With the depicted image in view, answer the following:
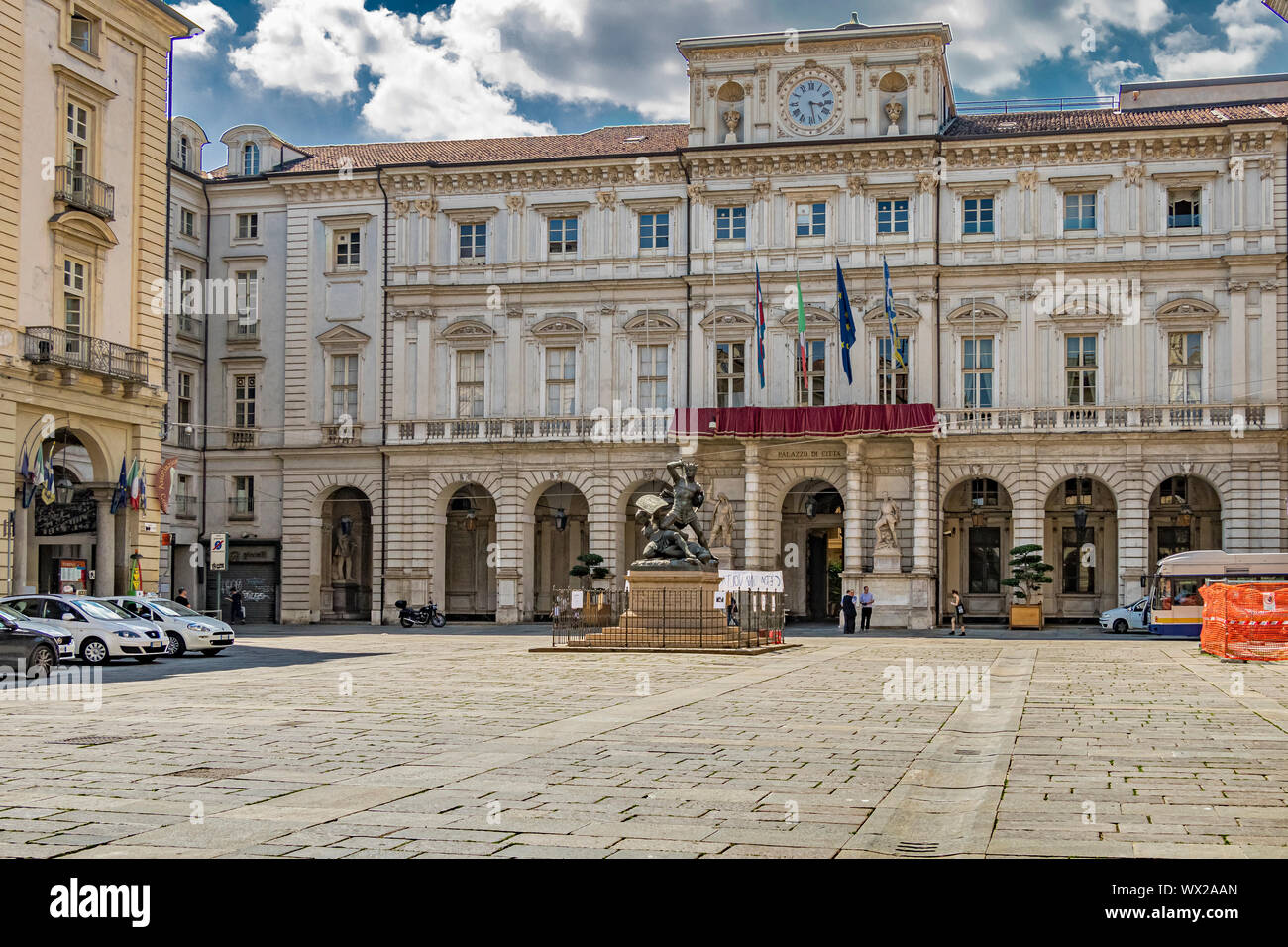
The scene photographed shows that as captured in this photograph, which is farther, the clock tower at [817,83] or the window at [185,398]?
the window at [185,398]

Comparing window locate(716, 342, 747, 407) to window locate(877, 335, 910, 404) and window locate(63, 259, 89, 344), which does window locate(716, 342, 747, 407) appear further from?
window locate(63, 259, 89, 344)

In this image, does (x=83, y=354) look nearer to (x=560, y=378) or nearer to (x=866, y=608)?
(x=560, y=378)

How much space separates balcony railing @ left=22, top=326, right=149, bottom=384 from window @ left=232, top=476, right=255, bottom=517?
770 inches

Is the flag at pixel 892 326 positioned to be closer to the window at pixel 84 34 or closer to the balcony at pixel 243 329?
the balcony at pixel 243 329

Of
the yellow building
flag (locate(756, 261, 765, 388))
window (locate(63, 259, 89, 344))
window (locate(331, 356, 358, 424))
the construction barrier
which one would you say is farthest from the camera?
window (locate(331, 356, 358, 424))

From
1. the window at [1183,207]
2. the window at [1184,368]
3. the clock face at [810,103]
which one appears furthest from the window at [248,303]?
the window at [1183,207]

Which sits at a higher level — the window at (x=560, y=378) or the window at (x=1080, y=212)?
the window at (x=1080, y=212)

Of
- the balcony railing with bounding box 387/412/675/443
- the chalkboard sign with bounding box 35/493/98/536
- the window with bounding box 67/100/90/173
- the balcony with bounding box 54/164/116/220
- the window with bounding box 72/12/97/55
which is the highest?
the window with bounding box 72/12/97/55

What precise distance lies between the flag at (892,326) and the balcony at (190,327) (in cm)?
2736

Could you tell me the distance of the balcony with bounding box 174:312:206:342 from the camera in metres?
56.5

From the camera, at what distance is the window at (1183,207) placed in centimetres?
5109

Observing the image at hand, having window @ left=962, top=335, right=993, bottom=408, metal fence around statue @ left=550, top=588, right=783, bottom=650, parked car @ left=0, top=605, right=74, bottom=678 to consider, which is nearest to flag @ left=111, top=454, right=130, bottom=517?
parked car @ left=0, top=605, right=74, bottom=678

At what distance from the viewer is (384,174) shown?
56062 mm

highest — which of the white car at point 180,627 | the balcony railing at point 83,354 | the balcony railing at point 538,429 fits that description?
the balcony railing at point 83,354
